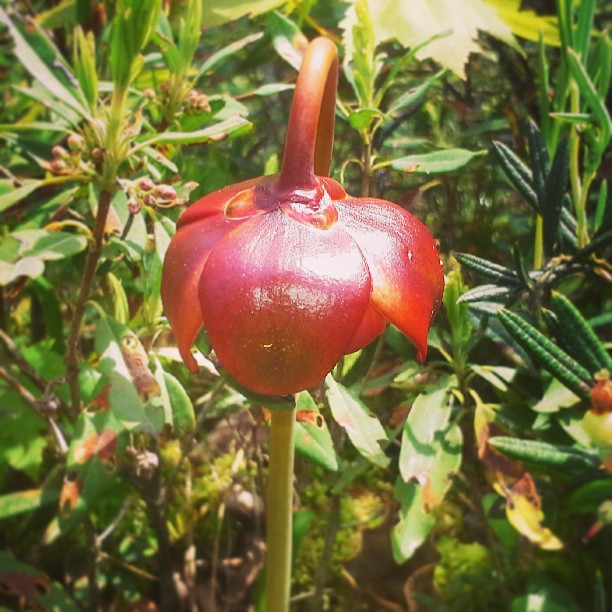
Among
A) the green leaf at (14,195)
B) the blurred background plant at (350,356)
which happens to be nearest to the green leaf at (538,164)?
the blurred background plant at (350,356)

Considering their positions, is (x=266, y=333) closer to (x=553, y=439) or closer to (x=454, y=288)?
(x=454, y=288)

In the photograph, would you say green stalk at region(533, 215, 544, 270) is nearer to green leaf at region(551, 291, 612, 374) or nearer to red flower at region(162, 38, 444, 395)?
green leaf at region(551, 291, 612, 374)

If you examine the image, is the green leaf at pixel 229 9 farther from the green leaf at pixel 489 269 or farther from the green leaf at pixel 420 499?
the green leaf at pixel 420 499

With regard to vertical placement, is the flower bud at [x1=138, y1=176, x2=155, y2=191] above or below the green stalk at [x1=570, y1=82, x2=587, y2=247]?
above

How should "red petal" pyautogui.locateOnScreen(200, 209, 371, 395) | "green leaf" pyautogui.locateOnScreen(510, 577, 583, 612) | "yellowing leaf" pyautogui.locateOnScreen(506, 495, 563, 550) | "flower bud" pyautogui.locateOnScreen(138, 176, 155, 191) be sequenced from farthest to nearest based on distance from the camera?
"green leaf" pyautogui.locateOnScreen(510, 577, 583, 612) → "yellowing leaf" pyautogui.locateOnScreen(506, 495, 563, 550) → "flower bud" pyautogui.locateOnScreen(138, 176, 155, 191) → "red petal" pyautogui.locateOnScreen(200, 209, 371, 395)

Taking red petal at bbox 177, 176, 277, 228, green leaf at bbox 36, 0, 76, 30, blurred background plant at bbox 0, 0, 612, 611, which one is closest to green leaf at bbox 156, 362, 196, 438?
blurred background plant at bbox 0, 0, 612, 611
